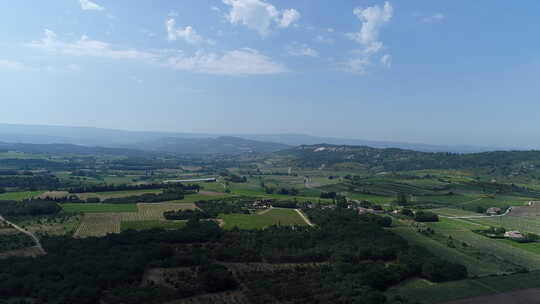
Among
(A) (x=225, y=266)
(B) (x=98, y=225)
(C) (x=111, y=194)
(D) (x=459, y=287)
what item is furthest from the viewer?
(C) (x=111, y=194)

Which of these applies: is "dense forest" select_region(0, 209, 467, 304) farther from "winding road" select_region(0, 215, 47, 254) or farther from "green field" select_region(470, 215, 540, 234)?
"green field" select_region(470, 215, 540, 234)

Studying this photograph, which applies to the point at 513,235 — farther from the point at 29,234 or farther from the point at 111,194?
the point at 111,194

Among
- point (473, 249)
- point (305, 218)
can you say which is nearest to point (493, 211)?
point (473, 249)

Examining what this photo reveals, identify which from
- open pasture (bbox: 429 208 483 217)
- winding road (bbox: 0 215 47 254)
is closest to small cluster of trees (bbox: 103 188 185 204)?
winding road (bbox: 0 215 47 254)

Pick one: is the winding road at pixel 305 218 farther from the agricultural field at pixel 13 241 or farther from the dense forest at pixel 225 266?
the agricultural field at pixel 13 241

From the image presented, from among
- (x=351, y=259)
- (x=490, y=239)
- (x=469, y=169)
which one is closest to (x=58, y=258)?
(x=351, y=259)

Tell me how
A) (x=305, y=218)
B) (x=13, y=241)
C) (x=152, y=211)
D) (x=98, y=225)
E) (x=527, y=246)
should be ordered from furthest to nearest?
(x=152, y=211)
(x=305, y=218)
(x=98, y=225)
(x=527, y=246)
(x=13, y=241)
